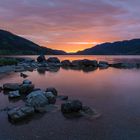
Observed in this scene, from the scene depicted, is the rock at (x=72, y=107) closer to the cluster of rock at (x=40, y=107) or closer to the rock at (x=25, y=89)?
the cluster of rock at (x=40, y=107)

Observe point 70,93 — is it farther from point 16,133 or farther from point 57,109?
point 16,133

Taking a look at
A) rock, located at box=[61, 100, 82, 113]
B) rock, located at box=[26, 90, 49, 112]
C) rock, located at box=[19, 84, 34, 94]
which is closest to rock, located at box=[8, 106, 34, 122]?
rock, located at box=[26, 90, 49, 112]

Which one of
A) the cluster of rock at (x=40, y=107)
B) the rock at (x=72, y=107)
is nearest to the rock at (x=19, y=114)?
the cluster of rock at (x=40, y=107)

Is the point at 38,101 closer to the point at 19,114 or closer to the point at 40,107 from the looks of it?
the point at 40,107

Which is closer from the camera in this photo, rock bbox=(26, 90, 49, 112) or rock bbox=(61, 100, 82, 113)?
rock bbox=(61, 100, 82, 113)

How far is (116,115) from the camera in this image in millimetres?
17625

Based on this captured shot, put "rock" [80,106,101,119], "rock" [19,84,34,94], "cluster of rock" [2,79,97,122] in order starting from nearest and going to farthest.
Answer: "cluster of rock" [2,79,97,122]
"rock" [80,106,101,119]
"rock" [19,84,34,94]

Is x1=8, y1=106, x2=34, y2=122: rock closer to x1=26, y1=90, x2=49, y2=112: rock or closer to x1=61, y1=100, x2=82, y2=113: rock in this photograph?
x1=26, y1=90, x2=49, y2=112: rock

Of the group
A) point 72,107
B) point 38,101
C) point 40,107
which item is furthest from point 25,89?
point 72,107

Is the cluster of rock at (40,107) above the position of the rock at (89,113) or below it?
above

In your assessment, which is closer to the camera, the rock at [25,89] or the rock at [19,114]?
the rock at [19,114]

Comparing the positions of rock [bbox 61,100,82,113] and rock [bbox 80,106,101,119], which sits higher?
rock [bbox 61,100,82,113]

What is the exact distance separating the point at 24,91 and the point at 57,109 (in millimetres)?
7860

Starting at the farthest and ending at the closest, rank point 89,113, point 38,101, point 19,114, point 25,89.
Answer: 1. point 25,89
2. point 38,101
3. point 89,113
4. point 19,114
